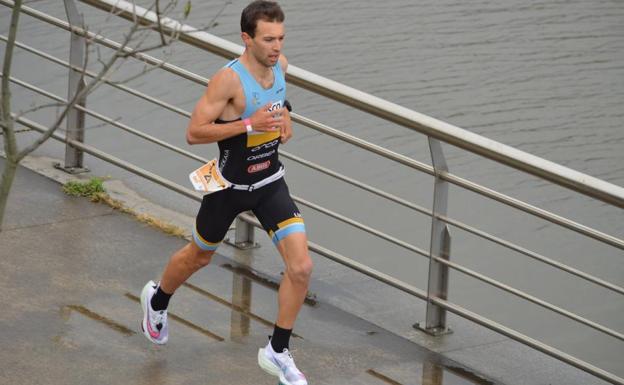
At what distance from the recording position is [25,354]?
647 cm

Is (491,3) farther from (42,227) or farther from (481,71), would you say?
(42,227)

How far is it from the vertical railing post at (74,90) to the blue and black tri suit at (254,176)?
250 cm

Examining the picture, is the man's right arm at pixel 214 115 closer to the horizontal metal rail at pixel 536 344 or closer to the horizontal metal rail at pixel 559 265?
the horizontal metal rail at pixel 559 265

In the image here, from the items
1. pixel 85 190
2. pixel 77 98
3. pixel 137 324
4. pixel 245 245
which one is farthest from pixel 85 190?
pixel 77 98

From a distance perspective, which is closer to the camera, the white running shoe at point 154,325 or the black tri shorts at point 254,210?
the black tri shorts at point 254,210

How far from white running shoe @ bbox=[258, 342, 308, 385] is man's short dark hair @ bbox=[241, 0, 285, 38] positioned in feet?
5.08

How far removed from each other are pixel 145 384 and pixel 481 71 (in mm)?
9529

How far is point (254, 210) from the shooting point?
6.43 m

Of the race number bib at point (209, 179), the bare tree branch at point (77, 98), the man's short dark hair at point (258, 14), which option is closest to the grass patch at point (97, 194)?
the race number bib at point (209, 179)

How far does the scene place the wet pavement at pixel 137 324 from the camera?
6.48 m

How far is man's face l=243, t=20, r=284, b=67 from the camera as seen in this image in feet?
20.0

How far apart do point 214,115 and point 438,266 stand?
6.33ft

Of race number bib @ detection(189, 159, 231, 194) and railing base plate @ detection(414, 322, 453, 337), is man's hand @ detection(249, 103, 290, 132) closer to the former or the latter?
race number bib @ detection(189, 159, 231, 194)

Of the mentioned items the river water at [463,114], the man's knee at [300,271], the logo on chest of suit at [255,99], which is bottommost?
the river water at [463,114]
